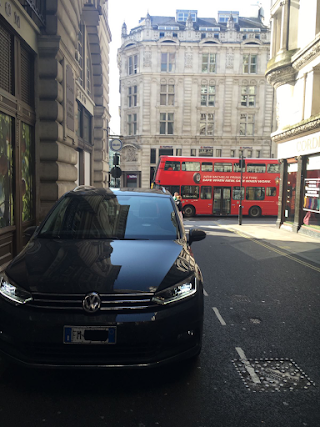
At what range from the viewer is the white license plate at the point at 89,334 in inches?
110

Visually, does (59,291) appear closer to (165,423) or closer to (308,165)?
(165,423)

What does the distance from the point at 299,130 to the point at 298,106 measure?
1.36 m

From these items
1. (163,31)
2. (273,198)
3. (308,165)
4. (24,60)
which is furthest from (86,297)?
(163,31)

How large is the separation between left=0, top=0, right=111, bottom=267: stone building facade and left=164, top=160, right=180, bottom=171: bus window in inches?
497

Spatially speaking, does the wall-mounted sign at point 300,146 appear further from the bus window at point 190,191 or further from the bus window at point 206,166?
the bus window at point 190,191

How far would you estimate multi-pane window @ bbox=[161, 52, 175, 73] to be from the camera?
146ft

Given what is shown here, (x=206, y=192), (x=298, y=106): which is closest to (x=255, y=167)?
(x=206, y=192)

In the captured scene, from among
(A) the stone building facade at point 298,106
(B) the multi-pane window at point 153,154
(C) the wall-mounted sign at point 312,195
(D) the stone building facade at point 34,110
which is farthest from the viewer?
(B) the multi-pane window at point 153,154

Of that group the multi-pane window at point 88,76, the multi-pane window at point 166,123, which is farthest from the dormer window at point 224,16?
the multi-pane window at point 88,76

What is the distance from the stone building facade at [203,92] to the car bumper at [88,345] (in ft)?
139

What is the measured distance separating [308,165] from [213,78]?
32.2 meters

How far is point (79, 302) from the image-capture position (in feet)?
→ 9.36

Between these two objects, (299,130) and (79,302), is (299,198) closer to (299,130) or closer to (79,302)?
(299,130)

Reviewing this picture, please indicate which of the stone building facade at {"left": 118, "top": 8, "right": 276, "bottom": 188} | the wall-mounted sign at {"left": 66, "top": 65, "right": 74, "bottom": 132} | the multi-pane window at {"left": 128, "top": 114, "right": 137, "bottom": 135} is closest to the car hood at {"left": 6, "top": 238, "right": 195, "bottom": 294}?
the wall-mounted sign at {"left": 66, "top": 65, "right": 74, "bottom": 132}
